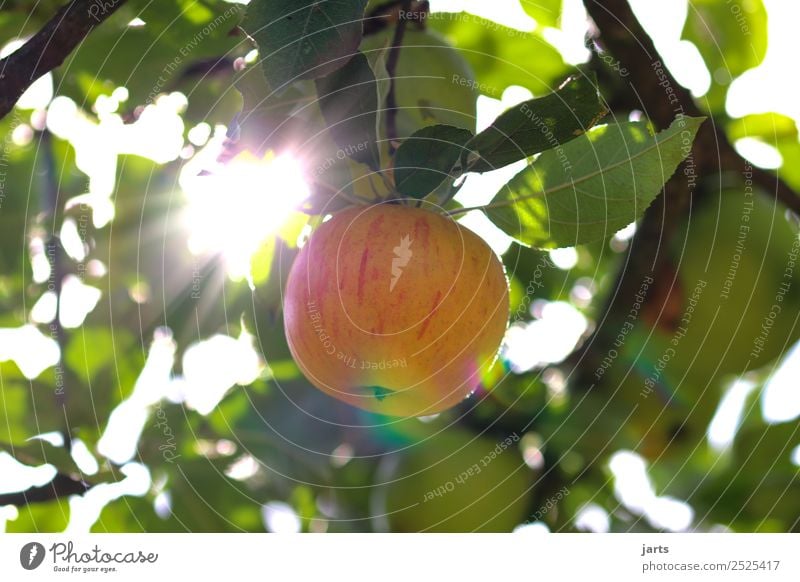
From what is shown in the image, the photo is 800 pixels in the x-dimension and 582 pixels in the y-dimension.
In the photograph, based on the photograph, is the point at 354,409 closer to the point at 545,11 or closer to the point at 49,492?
the point at 49,492

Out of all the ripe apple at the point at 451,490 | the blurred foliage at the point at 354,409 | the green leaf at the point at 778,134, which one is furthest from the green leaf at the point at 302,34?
the green leaf at the point at 778,134

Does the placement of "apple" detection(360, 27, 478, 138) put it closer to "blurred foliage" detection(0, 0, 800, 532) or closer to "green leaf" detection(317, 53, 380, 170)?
"green leaf" detection(317, 53, 380, 170)

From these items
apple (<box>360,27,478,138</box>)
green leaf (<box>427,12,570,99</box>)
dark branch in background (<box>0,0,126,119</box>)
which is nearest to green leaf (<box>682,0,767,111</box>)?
green leaf (<box>427,12,570,99</box>)

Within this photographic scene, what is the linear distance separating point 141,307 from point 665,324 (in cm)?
89

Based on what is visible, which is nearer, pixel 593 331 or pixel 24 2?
pixel 24 2

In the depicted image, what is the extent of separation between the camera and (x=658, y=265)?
1.27 metres

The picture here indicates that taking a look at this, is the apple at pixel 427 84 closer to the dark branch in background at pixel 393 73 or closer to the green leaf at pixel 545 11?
the dark branch in background at pixel 393 73

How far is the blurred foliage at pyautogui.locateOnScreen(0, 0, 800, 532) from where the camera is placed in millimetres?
1215

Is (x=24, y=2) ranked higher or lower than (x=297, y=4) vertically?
higher

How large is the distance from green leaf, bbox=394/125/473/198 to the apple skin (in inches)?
1.7

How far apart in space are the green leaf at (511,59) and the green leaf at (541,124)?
40 centimetres

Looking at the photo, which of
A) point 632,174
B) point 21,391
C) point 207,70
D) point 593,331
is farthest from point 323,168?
point 21,391

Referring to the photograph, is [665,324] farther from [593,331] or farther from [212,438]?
[212,438]

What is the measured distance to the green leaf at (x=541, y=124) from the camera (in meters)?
0.74
